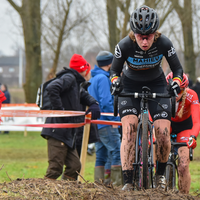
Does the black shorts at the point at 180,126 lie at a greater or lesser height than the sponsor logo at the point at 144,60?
lesser

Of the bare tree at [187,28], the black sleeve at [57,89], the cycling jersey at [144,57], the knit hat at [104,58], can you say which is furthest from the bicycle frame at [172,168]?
the bare tree at [187,28]

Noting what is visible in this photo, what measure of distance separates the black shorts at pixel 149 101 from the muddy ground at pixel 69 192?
1.13 metres

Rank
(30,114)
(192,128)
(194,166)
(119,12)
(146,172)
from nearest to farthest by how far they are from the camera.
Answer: (146,172) < (192,128) < (30,114) < (194,166) < (119,12)

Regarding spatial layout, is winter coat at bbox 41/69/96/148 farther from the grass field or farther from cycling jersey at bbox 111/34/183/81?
cycling jersey at bbox 111/34/183/81

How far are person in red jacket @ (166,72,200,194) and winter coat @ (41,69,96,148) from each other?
1.51 metres

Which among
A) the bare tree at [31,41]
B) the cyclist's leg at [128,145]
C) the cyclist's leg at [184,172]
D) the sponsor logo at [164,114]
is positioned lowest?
the cyclist's leg at [184,172]

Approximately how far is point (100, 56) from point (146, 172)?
11.5 ft

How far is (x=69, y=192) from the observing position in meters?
3.90

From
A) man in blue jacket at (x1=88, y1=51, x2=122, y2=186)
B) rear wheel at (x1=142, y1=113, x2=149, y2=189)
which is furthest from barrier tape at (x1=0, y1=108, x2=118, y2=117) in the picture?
rear wheel at (x1=142, y1=113, x2=149, y2=189)

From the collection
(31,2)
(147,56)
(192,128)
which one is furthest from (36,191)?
(31,2)

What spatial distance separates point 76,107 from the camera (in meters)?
6.43

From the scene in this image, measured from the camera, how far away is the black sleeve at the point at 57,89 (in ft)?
19.3

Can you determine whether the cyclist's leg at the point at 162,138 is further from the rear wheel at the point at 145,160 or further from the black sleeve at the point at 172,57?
the black sleeve at the point at 172,57

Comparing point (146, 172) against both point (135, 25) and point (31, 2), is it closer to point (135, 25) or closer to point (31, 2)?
point (135, 25)
